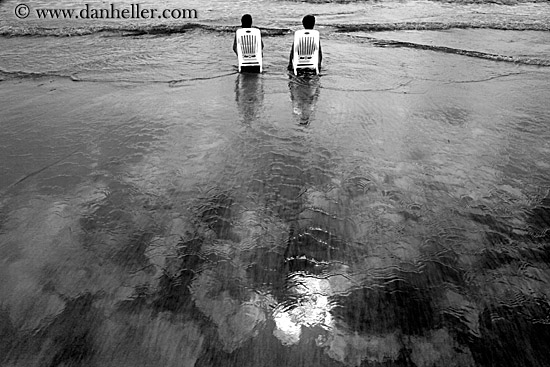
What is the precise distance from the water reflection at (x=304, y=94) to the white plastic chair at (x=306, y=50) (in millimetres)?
241

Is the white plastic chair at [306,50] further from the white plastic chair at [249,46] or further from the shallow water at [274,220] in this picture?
the white plastic chair at [249,46]

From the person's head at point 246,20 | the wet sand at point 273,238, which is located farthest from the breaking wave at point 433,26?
the wet sand at point 273,238

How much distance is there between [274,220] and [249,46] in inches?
232

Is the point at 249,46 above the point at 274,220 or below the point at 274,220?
above

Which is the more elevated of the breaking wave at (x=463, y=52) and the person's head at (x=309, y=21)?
the person's head at (x=309, y=21)

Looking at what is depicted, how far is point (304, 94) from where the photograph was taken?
8781 millimetres

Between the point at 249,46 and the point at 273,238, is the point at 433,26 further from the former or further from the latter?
the point at 273,238

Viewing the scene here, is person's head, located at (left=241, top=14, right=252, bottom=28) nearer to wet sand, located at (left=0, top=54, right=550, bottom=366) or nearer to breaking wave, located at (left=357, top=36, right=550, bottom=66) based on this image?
wet sand, located at (left=0, top=54, right=550, bottom=366)

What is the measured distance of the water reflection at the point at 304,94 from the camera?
7748mm

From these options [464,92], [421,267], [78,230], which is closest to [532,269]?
[421,267]

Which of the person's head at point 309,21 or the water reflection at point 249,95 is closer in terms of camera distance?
the water reflection at point 249,95

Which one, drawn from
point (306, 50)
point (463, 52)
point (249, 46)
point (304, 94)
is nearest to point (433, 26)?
point (463, 52)

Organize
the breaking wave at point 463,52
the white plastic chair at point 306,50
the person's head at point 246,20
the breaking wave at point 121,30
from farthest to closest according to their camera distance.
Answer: the breaking wave at point 121,30
the breaking wave at point 463,52
the white plastic chair at point 306,50
the person's head at point 246,20

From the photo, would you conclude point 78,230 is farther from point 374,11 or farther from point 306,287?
point 374,11
